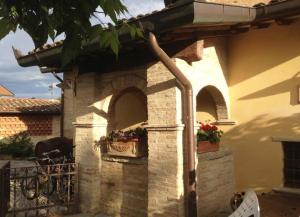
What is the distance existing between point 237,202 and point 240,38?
3274mm

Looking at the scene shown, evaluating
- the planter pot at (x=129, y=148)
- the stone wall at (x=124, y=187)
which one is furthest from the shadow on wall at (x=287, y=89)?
the stone wall at (x=124, y=187)

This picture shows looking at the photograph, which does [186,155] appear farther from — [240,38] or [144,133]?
[240,38]

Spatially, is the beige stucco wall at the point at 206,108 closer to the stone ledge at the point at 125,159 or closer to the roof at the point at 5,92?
the stone ledge at the point at 125,159

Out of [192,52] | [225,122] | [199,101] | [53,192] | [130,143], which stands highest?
[192,52]

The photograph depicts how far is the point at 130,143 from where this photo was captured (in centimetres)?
751

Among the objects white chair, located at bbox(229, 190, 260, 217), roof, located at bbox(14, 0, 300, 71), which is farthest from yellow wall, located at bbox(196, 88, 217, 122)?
white chair, located at bbox(229, 190, 260, 217)

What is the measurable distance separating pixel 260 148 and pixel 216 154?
809mm

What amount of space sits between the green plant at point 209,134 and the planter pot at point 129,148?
1140mm

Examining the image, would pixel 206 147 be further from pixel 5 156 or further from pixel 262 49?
pixel 5 156

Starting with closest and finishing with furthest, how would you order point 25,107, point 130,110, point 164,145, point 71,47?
1. point 71,47
2. point 164,145
3. point 130,110
4. point 25,107

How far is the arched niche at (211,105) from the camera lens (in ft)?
25.0

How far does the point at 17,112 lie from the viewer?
826 inches

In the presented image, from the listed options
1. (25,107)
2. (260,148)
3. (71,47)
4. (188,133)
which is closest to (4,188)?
(188,133)

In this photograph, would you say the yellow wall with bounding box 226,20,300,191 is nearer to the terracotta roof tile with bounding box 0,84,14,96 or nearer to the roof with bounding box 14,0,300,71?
the roof with bounding box 14,0,300,71
